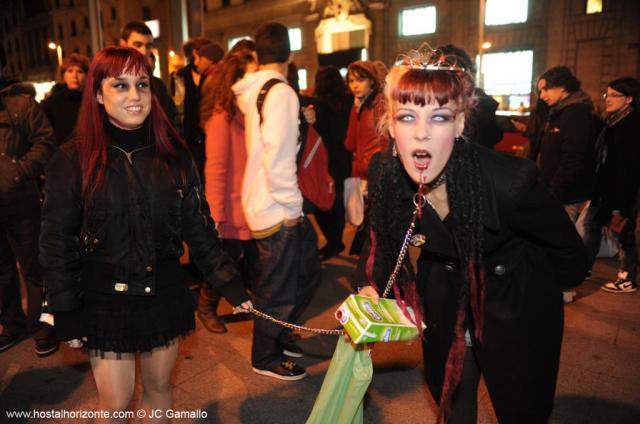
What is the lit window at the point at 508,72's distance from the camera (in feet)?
68.3

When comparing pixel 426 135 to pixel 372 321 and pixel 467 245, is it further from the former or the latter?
pixel 372 321

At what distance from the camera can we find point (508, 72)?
70.3 ft

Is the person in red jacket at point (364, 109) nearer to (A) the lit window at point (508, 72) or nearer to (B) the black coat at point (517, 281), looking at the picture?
(B) the black coat at point (517, 281)

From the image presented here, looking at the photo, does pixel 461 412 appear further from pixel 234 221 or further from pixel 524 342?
pixel 234 221

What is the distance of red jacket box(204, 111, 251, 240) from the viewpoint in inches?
145

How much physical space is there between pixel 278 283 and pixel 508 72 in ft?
67.8

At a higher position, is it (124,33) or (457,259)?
(124,33)

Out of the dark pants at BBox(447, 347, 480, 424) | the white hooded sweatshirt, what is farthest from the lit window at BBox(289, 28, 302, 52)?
the dark pants at BBox(447, 347, 480, 424)

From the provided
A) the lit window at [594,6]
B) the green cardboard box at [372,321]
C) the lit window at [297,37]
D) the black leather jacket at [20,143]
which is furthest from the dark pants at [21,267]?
the lit window at [297,37]

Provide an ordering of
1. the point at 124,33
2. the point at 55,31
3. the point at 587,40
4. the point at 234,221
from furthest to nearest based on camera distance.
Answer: the point at 55,31 < the point at 587,40 < the point at 124,33 < the point at 234,221

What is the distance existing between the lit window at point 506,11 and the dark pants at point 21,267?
21109mm

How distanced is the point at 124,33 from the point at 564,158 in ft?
13.3

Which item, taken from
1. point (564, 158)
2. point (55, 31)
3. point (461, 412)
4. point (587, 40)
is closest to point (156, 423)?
point (461, 412)

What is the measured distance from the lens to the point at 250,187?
343cm
